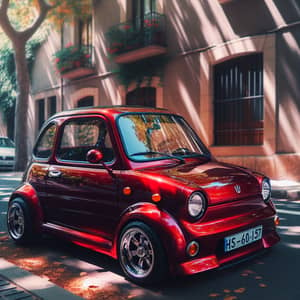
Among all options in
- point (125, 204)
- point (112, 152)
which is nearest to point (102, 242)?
point (125, 204)

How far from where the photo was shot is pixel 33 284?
3436 mm

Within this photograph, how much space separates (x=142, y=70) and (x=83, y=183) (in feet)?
39.7

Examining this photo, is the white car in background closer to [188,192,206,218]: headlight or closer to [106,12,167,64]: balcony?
[106,12,167,64]: balcony

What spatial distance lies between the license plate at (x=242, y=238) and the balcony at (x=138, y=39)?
11.6m

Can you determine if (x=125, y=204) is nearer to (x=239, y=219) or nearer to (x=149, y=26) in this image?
(x=239, y=219)

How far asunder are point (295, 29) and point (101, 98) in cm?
949

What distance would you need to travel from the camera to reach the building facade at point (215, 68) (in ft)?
37.7

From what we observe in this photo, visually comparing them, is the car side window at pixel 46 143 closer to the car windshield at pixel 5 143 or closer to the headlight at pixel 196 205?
the headlight at pixel 196 205

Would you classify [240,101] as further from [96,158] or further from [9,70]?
[9,70]

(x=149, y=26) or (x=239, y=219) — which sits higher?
(x=149, y=26)

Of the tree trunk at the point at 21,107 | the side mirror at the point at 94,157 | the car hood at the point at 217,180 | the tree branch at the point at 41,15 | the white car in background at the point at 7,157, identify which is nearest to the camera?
the car hood at the point at 217,180

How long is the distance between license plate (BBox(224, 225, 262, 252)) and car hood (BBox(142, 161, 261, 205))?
323 millimetres

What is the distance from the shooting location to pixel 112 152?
4.07 meters

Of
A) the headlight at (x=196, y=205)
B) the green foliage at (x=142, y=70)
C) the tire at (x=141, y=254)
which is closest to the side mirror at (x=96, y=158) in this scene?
the tire at (x=141, y=254)
